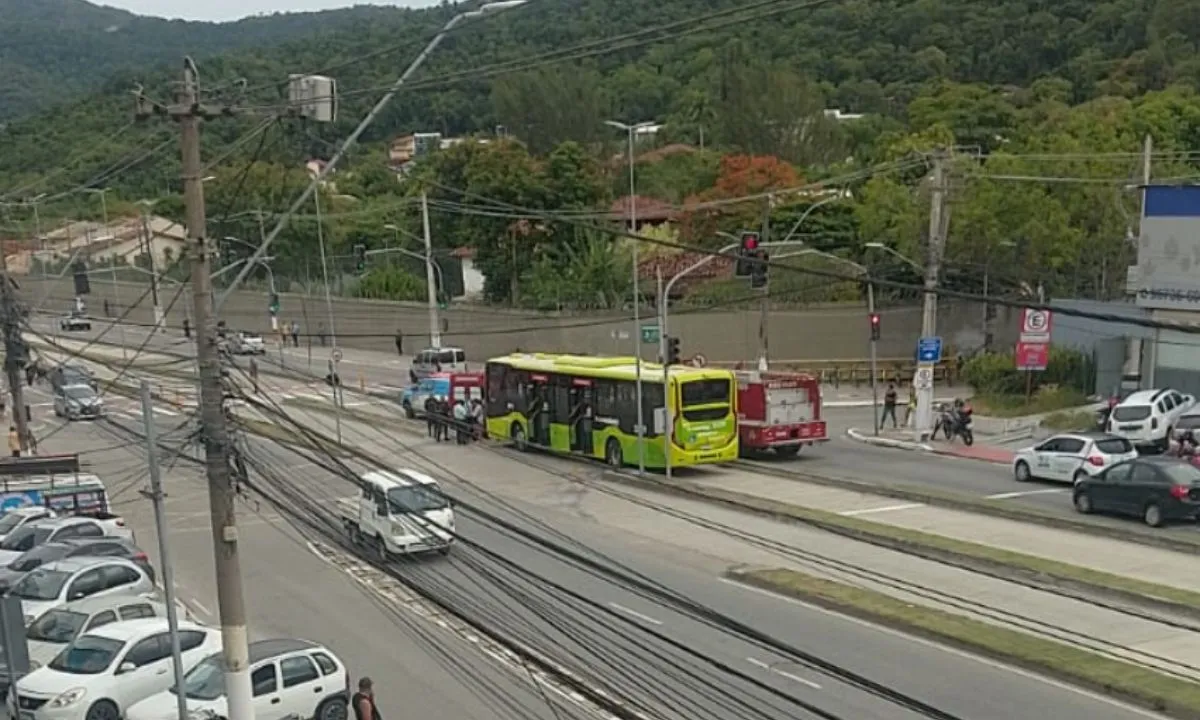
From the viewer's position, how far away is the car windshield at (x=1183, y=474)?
2539 cm

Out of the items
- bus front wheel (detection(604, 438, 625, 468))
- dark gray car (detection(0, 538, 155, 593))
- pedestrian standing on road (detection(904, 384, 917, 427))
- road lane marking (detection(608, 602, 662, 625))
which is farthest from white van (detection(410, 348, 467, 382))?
road lane marking (detection(608, 602, 662, 625))

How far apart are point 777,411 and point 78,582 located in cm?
2002

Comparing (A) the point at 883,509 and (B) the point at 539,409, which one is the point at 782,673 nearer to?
(A) the point at 883,509

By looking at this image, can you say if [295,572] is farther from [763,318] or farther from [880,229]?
[880,229]

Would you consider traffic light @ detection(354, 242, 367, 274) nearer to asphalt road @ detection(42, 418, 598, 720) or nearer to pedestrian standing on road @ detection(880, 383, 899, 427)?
asphalt road @ detection(42, 418, 598, 720)

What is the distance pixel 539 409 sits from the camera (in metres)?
38.4

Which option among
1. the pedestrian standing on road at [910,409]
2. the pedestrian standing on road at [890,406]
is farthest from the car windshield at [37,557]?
the pedestrian standing on road at [890,406]

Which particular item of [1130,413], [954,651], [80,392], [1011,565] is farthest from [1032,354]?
[80,392]

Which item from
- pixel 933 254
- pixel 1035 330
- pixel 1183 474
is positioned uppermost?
pixel 933 254

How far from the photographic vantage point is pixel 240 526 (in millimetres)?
30703

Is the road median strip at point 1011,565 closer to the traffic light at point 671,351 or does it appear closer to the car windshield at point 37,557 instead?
the traffic light at point 671,351

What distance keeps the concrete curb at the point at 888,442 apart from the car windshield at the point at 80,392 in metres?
30.0

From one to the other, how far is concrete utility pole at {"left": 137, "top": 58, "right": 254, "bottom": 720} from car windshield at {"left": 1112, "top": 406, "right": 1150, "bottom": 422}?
96.2ft

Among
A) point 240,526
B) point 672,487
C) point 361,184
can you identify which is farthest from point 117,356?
point 672,487
